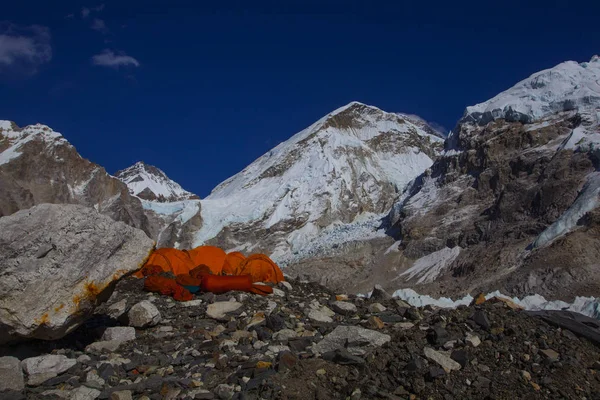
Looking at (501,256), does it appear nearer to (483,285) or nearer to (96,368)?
(483,285)

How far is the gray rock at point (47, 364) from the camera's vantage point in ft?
20.8

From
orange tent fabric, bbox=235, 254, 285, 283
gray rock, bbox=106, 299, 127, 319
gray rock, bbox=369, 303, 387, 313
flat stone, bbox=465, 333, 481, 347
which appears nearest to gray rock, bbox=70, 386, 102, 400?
gray rock, bbox=106, 299, 127, 319

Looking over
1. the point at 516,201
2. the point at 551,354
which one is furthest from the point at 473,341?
the point at 516,201

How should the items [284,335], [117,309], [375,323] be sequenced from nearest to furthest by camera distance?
[284,335] < [375,323] < [117,309]

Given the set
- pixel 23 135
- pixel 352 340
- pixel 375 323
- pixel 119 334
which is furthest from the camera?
pixel 23 135

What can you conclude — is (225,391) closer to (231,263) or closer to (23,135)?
(231,263)

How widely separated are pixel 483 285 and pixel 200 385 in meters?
26.0

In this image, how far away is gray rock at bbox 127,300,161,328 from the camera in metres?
7.88

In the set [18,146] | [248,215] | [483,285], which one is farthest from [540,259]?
[18,146]

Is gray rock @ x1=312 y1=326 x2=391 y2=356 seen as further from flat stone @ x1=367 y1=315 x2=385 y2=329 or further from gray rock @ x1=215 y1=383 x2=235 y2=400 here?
gray rock @ x1=215 y1=383 x2=235 y2=400

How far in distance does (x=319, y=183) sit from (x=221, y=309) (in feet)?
268

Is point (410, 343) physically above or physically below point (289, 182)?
below

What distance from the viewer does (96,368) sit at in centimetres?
655

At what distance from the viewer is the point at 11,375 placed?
5.92 meters
